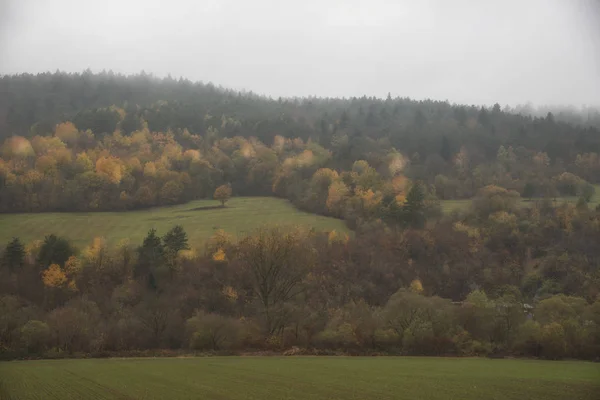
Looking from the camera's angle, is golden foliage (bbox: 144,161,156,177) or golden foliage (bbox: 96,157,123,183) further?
golden foliage (bbox: 144,161,156,177)

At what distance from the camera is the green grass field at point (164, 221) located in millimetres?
74312

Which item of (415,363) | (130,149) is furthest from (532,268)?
(130,149)

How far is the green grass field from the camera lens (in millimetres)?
74312

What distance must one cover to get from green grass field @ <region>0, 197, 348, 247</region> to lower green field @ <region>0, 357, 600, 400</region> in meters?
42.2

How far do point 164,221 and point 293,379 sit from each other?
61.0 m

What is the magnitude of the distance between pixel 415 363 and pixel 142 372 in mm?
18202

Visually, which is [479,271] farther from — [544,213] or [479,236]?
[544,213]

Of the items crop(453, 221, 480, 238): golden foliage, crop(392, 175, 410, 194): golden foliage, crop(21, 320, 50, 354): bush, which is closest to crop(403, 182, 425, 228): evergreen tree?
crop(453, 221, 480, 238): golden foliage

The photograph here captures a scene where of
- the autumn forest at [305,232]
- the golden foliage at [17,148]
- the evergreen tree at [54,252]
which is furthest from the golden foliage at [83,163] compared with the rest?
the evergreen tree at [54,252]

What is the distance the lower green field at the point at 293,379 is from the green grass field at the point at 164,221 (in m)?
42.2

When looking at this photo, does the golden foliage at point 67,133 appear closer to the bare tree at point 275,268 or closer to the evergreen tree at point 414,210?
the bare tree at point 275,268

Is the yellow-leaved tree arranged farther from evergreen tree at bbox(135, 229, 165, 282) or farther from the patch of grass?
the patch of grass

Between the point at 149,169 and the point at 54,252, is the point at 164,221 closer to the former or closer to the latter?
the point at 149,169

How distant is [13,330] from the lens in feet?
128
